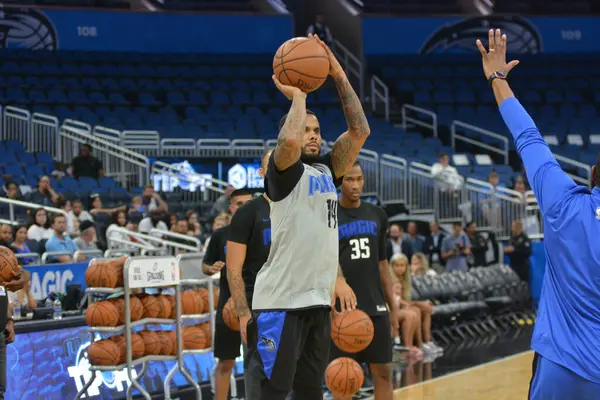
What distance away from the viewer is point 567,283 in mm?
3268

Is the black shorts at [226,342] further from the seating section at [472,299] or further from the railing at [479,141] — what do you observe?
the railing at [479,141]

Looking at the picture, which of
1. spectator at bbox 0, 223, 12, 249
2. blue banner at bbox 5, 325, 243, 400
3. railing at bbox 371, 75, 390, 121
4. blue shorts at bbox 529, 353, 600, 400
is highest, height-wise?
railing at bbox 371, 75, 390, 121

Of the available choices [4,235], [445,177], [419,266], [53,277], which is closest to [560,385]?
[53,277]

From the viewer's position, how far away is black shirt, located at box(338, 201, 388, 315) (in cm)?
685

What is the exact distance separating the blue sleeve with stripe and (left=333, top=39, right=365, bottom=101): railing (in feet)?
70.8

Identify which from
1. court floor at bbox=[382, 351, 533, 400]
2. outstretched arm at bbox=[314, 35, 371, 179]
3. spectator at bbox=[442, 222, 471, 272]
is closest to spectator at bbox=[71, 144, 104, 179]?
spectator at bbox=[442, 222, 471, 272]

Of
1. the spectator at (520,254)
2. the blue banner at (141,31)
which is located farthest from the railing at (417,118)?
the spectator at (520,254)

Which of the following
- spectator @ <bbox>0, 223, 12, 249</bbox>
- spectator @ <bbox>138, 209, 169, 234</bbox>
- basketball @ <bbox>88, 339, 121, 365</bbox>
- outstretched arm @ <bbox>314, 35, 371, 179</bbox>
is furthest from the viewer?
spectator @ <bbox>138, 209, 169, 234</bbox>

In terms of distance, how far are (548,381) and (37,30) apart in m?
22.5

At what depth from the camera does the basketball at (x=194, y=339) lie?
8.43 m

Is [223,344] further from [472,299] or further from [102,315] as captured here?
[472,299]

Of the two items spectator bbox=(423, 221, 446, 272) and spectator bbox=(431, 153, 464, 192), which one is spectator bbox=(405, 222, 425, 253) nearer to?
spectator bbox=(423, 221, 446, 272)

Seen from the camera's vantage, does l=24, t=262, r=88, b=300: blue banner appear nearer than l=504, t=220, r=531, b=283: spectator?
Yes

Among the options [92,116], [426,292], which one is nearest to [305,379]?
[426,292]
